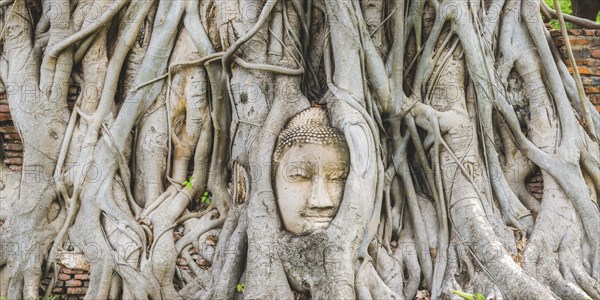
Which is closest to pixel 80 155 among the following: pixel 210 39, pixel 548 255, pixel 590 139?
pixel 210 39

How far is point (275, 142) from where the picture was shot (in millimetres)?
4094

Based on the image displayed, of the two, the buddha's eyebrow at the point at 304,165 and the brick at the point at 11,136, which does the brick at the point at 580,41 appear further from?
the brick at the point at 11,136

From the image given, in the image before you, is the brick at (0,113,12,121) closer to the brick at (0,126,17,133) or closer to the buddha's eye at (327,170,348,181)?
the brick at (0,126,17,133)

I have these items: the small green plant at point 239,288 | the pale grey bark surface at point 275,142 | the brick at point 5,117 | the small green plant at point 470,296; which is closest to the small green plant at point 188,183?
the pale grey bark surface at point 275,142

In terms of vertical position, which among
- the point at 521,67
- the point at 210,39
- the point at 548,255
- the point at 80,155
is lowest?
the point at 548,255

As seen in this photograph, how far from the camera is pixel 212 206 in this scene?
4.40 metres

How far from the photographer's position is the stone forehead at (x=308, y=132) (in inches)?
157

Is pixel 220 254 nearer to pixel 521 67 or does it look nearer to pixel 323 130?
pixel 323 130

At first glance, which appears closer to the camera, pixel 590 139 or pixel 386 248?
pixel 386 248

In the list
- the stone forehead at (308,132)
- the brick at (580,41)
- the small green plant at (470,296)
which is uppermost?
the brick at (580,41)

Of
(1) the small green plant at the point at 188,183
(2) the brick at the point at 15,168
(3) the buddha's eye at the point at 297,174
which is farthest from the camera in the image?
(2) the brick at the point at 15,168

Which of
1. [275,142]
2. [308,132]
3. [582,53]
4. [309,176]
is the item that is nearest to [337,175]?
[309,176]

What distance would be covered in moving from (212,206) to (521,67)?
2.15 m

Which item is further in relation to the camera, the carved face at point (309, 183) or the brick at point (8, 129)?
the brick at point (8, 129)
